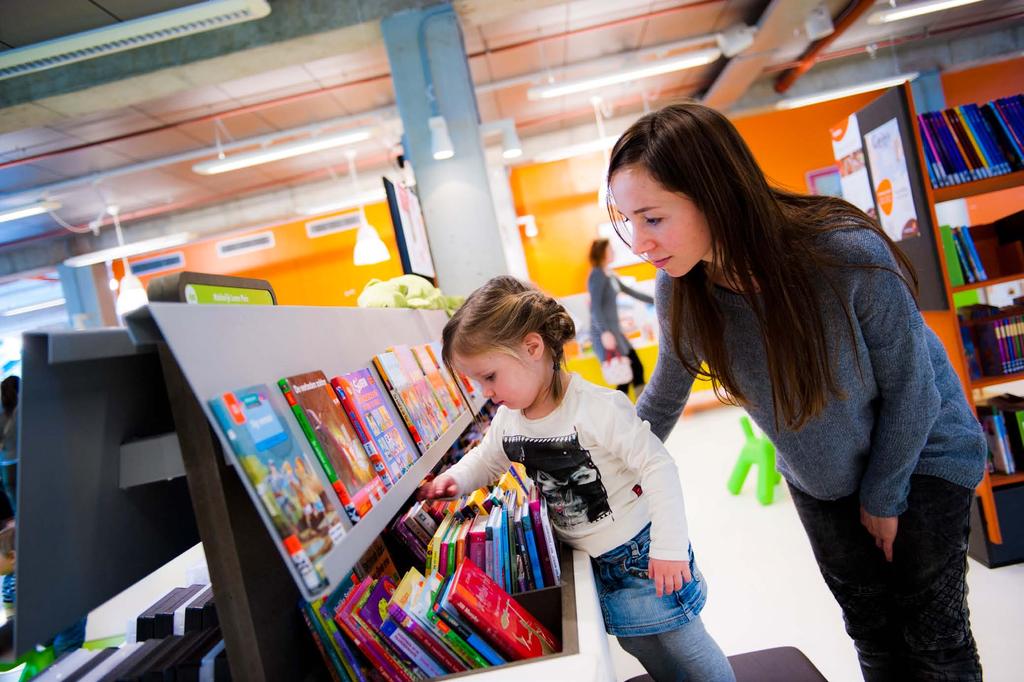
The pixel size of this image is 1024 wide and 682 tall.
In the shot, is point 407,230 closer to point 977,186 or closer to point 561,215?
point 977,186

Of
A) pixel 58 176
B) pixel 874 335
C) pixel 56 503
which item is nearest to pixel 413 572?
pixel 56 503

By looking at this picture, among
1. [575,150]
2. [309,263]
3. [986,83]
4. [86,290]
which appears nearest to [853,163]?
[575,150]

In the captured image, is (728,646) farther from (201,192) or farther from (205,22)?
(201,192)

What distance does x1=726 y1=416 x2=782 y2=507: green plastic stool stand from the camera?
419cm

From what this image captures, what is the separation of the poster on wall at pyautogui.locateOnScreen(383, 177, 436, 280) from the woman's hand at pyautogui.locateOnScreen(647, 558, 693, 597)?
195 cm

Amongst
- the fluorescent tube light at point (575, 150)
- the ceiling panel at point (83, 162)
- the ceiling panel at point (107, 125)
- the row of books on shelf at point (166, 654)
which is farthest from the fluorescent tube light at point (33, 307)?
the row of books on shelf at point (166, 654)

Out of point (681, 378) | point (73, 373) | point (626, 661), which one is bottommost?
point (626, 661)

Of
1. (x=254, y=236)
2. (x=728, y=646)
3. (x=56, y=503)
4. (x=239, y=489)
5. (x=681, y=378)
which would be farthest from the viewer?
(x=254, y=236)

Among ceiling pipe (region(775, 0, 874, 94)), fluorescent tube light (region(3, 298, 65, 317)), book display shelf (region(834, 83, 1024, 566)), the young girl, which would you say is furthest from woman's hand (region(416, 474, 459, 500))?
fluorescent tube light (region(3, 298, 65, 317))

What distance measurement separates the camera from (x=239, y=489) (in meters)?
1.00

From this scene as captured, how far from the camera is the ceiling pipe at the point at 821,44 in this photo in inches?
258

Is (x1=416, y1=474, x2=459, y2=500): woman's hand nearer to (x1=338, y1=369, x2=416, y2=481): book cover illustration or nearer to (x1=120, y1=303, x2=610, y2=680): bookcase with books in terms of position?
(x1=120, y1=303, x2=610, y2=680): bookcase with books

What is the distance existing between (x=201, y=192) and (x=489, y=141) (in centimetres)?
443

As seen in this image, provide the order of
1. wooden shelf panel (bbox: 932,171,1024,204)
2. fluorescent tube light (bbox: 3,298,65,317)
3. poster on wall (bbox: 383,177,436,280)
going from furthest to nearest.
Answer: fluorescent tube light (bbox: 3,298,65,317)
wooden shelf panel (bbox: 932,171,1024,204)
poster on wall (bbox: 383,177,436,280)
